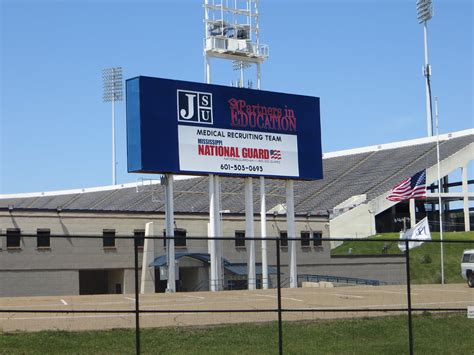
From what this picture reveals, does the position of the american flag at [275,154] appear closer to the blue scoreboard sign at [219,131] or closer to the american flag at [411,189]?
the blue scoreboard sign at [219,131]

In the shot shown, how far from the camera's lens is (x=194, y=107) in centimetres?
3928

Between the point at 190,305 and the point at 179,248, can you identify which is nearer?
the point at 190,305

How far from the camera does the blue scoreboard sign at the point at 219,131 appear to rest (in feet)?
124

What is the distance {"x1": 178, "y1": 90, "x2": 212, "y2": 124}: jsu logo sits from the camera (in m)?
38.8

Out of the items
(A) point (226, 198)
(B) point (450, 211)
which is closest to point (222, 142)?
(A) point (226, 198)

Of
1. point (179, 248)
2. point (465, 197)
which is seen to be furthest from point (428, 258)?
point (465, 197)

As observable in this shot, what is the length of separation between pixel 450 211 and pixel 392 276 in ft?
179

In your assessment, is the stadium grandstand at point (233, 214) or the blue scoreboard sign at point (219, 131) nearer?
the stadium grandstand at point (233, 214)

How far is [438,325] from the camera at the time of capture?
81.9ft

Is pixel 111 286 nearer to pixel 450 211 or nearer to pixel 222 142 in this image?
pixel 222 142

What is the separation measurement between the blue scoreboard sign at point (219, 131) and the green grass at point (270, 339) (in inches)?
629

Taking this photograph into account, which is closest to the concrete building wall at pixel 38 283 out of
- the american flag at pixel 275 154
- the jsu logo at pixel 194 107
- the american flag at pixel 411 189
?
the jsu logo at pixel 194 107

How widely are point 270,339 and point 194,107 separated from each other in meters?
20.0

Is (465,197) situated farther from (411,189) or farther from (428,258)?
(411,189)
